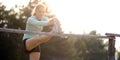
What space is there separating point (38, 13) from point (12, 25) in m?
33.2

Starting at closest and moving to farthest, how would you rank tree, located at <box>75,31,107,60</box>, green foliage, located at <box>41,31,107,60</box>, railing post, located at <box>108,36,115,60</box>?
railing post, located at <box>108,36,115,60</box>
green foliage, located at <box>41,31,107,60</box>
tree, located at <box>75,31,107,60</box>

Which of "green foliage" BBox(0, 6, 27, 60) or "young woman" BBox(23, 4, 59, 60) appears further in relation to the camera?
"green foliage" BBox(0, 6, 27, 60)

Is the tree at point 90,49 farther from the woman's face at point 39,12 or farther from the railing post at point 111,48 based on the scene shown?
the woman's face at point 39,12

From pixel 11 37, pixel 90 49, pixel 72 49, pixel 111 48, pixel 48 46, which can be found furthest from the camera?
pixel 90 49

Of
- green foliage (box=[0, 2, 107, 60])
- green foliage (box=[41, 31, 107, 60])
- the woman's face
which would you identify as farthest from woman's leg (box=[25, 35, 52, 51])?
green foliage (box=[41, 31, 107, 60])

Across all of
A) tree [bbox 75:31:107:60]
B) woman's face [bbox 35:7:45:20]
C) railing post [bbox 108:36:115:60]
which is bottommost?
tree [bbox 75:31:107:60]

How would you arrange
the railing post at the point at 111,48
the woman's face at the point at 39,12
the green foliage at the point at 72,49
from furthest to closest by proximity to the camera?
the green foliage at the point at 72,49 < the railing post at the point at 111,48 < the woman's face at the point at 39,12

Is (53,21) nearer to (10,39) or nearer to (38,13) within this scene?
(38,13)

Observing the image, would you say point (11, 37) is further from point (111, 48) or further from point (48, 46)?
point (111, 48)

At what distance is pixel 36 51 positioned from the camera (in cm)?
635

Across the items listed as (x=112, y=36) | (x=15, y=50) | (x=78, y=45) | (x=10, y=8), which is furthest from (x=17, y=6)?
(x=112, y=36)

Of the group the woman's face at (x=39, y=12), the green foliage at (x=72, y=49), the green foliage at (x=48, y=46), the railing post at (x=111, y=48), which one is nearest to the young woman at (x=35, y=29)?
the woman's face at (x=39, y=12)

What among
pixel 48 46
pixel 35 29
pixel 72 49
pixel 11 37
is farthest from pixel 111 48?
pixel 72 49

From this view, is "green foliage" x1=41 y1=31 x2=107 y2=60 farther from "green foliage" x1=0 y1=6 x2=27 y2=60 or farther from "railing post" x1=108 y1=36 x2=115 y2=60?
"railing post" x1=108 y1=36 x2=115 y2=60
